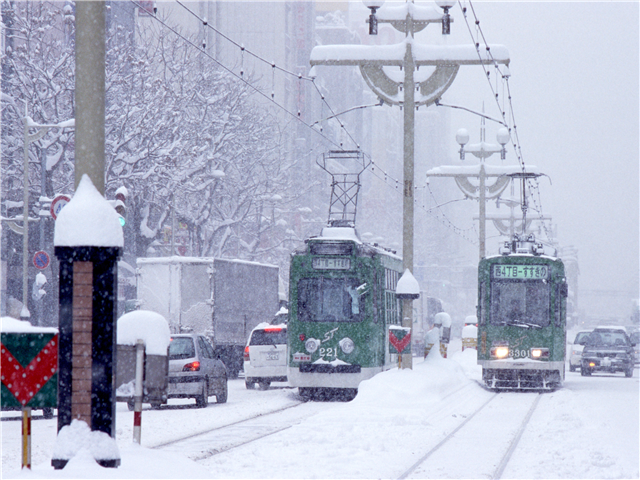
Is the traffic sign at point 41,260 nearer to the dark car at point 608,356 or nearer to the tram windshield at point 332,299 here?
the tram windshield at point 332,299

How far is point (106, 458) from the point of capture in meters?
8.98

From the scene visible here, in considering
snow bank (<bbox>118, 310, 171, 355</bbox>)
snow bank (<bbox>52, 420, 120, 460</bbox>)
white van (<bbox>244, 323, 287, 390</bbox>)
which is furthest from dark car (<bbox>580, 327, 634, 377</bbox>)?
snow bank (<bbox>52, 420, 120, 460</bbox>)

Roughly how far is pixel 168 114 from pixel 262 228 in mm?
17697

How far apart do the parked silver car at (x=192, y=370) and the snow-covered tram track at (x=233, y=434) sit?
1.95 meters

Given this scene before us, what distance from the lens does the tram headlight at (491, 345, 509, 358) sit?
27406 mm

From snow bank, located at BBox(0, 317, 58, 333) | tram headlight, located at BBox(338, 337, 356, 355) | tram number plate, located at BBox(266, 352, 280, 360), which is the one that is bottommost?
tram number plate, located at BBox(266, 352, 280, 360)

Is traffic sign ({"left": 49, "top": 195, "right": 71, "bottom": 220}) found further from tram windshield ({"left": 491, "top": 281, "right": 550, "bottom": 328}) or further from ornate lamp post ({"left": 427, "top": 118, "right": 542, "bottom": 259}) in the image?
ornate lamp post ({"left": 427, "top": 118, "right": 542, "bottom": 259})

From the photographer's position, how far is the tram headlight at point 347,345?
2400 cm

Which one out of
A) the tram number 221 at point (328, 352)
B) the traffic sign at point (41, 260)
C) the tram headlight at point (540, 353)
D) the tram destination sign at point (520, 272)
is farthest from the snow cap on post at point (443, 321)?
the tram number 221 at point (328, 352)

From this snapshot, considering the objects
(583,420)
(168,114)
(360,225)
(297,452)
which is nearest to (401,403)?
(583,420)

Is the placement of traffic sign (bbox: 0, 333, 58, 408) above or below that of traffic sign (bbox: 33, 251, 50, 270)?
below

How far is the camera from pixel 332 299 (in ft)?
79.7

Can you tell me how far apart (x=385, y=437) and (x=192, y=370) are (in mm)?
7443

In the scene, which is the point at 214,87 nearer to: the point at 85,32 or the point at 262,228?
the point at 262,228
